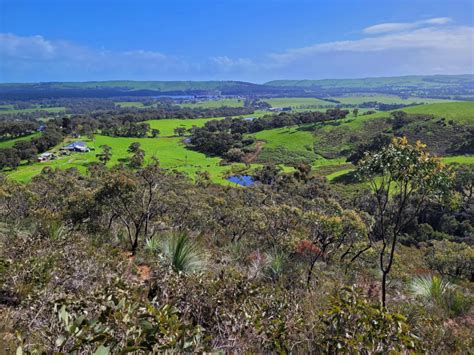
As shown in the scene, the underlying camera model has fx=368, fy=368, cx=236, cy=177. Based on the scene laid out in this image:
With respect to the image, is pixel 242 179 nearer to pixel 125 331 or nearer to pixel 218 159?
pixel 218 159

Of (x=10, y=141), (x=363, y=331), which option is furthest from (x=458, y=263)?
(x=10, y=141)

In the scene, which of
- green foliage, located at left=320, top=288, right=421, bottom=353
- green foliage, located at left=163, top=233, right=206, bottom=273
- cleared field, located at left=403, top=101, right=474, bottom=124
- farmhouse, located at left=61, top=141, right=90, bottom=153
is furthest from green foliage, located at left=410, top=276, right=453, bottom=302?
cleared field, located at left=403, top=101, right=474, bottom=124

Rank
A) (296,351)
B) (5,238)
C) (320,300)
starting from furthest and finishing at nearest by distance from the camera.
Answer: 1. (5,238)
2. (320,300)
3. (296,351)

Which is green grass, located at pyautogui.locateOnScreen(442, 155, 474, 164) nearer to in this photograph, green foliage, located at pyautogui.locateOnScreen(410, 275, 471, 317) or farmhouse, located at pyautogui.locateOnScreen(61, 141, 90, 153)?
green foliage, located at pyautogui.locateOnScreen(410, 275, 471, 317)

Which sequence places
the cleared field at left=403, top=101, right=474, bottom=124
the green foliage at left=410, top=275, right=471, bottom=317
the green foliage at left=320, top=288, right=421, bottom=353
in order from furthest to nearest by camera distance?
the cleared field at left=403, top=101, right=474, bottom=124, the green foliage at left=410, top=275, right=471, bottom=317, the green foliage at left=320, top=288, right=421, bottom=353

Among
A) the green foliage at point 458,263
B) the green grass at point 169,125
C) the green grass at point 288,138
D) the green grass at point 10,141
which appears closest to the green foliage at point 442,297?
the green foliage at point 458,263

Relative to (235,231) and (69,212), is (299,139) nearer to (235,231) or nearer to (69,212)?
(235,231)

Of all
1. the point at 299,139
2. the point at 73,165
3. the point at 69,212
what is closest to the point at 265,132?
the point at 299,139
